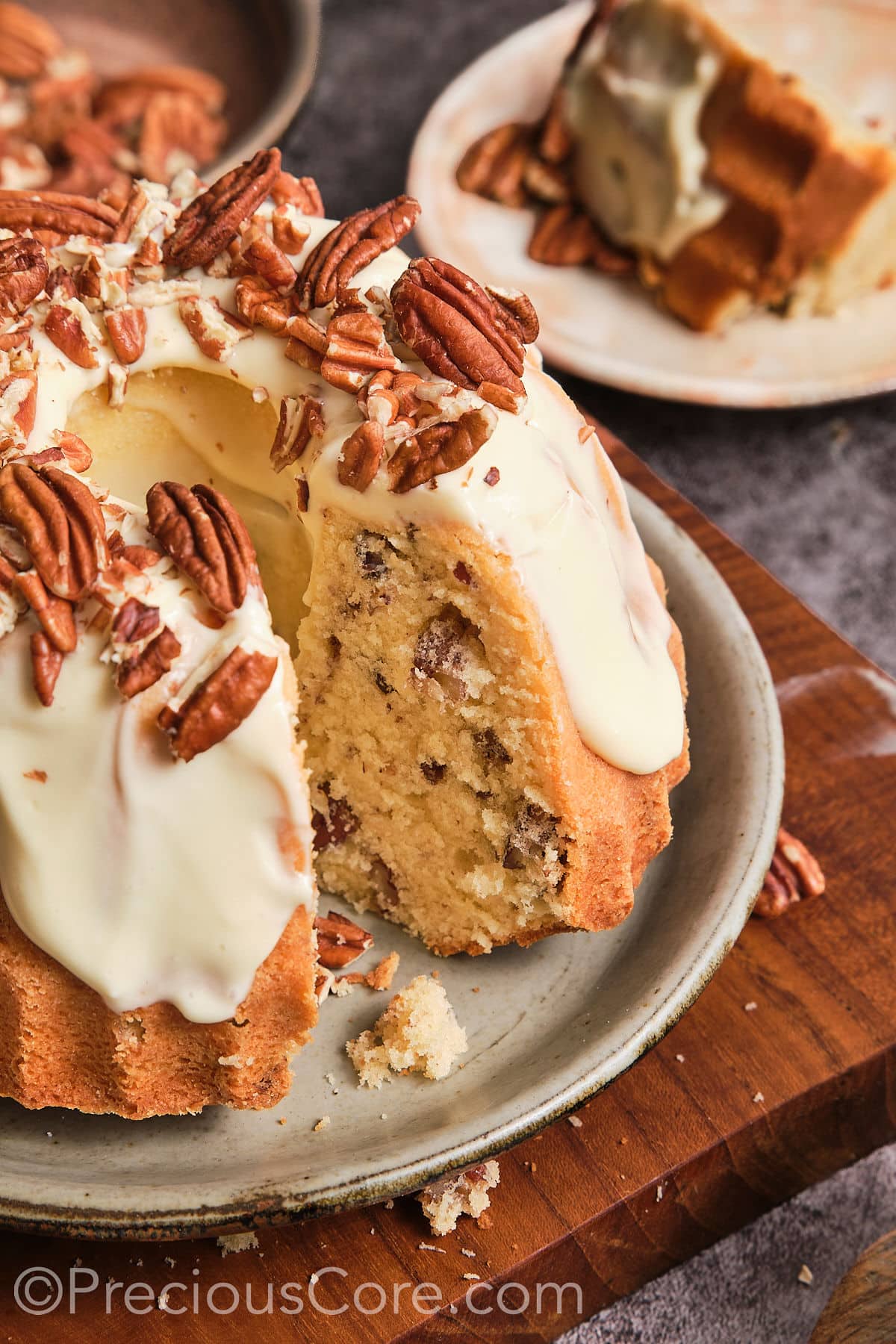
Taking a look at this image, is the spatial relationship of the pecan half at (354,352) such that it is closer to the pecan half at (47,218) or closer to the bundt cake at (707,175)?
the pecan half at (47,218)

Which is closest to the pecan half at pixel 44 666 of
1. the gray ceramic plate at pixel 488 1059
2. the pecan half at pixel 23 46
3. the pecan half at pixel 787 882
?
the gray ceramic plate at pixel 488 1059

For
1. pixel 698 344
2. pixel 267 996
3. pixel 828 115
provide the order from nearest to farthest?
pixel 267 996 < pixel 828 115 < pixel 698 344

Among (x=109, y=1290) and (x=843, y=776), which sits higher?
(x=843, y=776)

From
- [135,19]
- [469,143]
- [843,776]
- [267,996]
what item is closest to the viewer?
[267,996]

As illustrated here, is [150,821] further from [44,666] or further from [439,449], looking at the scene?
[439,449]

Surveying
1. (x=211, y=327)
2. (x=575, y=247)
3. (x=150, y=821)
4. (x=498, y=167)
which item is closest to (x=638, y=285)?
(x=575, y=247)

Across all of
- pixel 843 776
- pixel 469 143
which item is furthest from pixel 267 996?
pixel 469 143

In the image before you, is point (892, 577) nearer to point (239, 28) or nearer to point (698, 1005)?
point (698, 1005)
